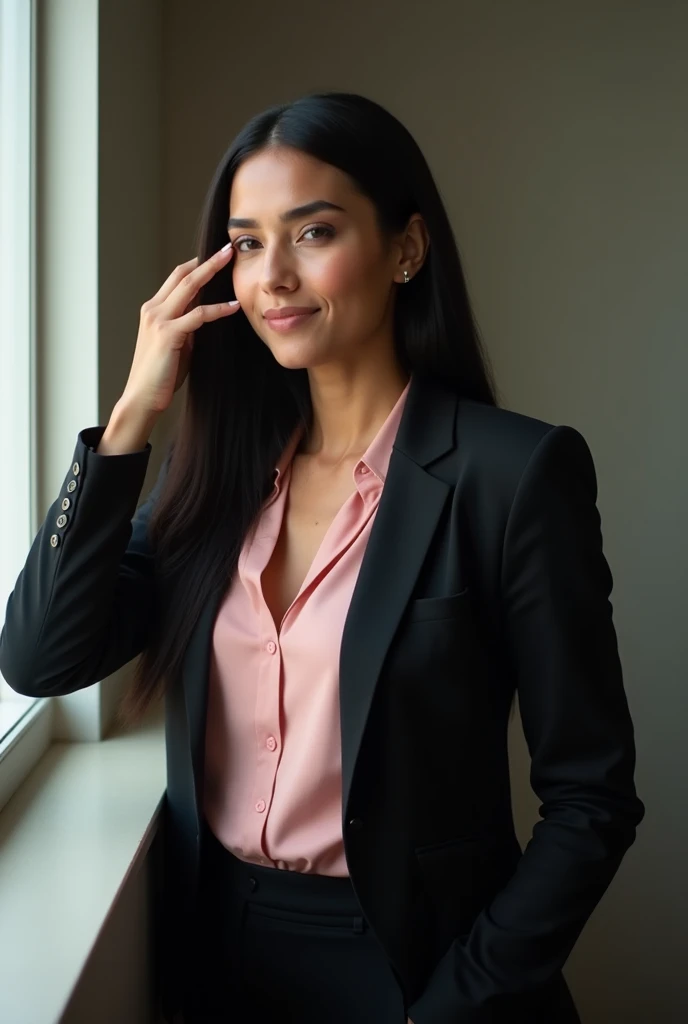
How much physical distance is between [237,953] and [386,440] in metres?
0.74

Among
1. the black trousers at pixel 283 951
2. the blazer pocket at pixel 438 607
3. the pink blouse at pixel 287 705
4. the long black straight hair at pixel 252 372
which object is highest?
the long black straight hair at pixel 252 372

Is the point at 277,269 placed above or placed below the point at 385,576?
above

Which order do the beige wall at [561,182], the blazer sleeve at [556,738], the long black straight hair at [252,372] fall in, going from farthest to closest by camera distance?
1. the beige wall at [561,182]
2. the long black straight hair at [252,372]
3. the blazer sleeve at [556,738]

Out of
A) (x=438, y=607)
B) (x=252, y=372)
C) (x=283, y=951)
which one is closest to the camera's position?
(x=438, y=607)

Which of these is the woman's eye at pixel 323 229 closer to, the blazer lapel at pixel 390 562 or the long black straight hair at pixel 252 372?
the long black straight hair at pixel 252 372

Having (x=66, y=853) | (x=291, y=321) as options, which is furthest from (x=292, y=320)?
(x=66, y=853)

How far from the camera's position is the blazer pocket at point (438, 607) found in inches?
45.8

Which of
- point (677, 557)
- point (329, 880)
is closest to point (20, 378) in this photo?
point (329, 880)

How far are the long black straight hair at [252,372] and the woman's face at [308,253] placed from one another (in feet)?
0.09

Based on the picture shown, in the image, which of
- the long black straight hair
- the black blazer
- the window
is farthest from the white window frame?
the black blazer

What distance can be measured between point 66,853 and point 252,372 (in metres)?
0.75

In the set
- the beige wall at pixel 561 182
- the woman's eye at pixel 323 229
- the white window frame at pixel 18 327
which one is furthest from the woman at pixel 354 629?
the beige wall at pixel 561 182

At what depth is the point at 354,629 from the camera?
1174mm

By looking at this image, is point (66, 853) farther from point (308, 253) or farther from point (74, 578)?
point (308, 253)
